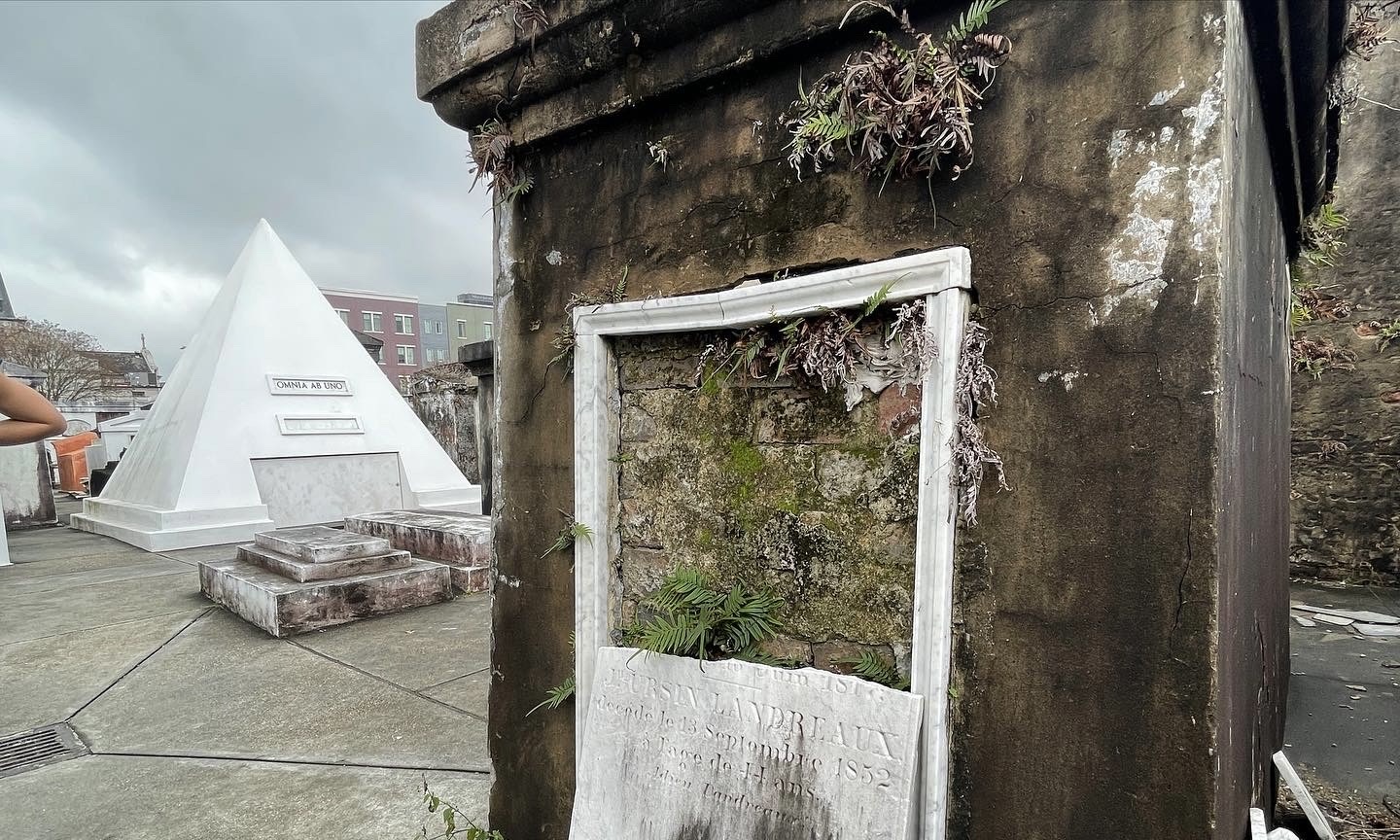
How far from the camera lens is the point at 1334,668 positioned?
12.4 ft

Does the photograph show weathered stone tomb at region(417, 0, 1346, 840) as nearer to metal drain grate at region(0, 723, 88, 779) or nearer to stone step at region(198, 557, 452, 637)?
metal drain grate at region(0, 723, 88, 779)

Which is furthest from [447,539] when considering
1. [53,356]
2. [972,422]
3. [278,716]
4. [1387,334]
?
[53,356]

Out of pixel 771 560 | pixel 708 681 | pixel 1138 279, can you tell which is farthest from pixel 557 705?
pixel 1138 279

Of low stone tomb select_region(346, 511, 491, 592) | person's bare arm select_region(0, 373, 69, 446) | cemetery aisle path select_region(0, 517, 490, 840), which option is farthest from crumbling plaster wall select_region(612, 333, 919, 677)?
low stone tomb select_region(346, 511, 491, 592)

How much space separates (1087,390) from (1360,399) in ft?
23.3

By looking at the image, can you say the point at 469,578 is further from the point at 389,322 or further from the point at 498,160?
the point at 389,322

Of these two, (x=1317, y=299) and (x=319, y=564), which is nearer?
(x=1317, y=299)

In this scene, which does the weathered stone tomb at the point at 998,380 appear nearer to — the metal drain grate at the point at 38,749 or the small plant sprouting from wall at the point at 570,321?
the small plant sprouting from wall at the point at 570,321

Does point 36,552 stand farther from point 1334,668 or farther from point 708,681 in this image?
point 1334,668

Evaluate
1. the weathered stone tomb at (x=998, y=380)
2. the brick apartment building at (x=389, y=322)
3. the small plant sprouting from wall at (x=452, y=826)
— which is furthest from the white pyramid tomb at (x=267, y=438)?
the brick apartment building at (x=389, y=322)

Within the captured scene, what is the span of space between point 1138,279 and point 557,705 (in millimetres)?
1903

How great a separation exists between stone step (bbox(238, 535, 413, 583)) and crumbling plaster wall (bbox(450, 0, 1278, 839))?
196 inches

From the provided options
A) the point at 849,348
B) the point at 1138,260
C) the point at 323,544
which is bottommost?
the point at 323,544

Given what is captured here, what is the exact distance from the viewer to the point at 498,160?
7.14 feet
